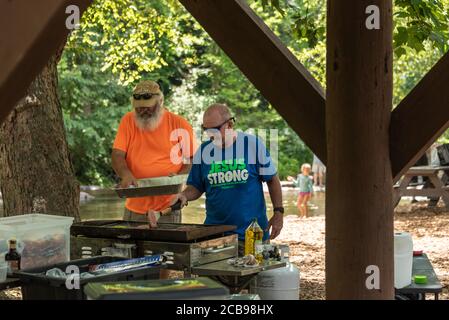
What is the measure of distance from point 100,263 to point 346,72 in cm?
157

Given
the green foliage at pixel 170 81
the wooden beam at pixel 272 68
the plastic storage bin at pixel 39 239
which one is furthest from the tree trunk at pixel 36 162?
the green foliage at pixel 170 81

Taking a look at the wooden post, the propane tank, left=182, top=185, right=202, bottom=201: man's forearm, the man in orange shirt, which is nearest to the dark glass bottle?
the propane tank

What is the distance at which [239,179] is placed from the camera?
4996mm

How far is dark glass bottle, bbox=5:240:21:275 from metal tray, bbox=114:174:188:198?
1.19 metres

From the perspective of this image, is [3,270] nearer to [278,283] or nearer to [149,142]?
[278,283]

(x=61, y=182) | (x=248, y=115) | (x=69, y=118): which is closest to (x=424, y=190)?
(x=61, y=182)

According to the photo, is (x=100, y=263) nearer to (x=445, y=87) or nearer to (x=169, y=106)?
(x=445, y=87)

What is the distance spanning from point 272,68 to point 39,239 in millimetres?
1487

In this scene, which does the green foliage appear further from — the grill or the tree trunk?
the grill

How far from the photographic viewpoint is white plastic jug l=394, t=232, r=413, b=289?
4785 millimetres

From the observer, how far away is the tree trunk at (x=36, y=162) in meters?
6.93

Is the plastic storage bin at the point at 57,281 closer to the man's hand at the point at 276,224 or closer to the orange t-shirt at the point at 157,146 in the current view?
the man's hand at the point at 276,224

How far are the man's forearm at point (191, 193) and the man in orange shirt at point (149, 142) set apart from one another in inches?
18.1
